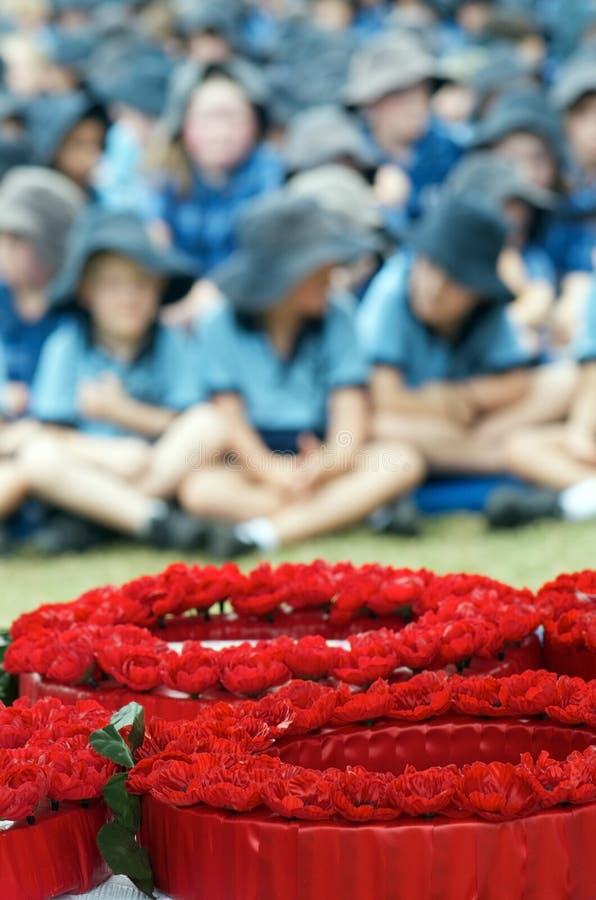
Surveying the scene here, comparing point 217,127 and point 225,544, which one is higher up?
point 217,127

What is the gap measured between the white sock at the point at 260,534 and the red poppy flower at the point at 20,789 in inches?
77.2

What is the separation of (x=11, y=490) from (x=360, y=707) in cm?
212

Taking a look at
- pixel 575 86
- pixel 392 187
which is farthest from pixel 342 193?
pixel 575 86

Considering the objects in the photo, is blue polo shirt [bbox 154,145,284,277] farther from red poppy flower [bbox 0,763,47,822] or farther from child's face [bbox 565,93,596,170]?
red poppy flower [bbox 0,763,47,822]

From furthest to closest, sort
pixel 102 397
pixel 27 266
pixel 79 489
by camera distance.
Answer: pixel 27 266
pixel 102 397
pixel 79 489

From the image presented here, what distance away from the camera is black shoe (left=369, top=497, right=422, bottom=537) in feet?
9.82

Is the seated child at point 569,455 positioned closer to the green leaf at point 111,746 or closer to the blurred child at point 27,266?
the blurred child at point 27,266

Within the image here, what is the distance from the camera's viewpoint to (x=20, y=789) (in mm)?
942

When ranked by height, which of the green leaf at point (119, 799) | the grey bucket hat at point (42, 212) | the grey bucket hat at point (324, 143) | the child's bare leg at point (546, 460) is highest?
the grey bucket hat at point (324, 143)

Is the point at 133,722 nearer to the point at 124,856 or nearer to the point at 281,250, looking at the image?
the point at 124,856

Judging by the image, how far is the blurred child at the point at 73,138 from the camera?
416 cm

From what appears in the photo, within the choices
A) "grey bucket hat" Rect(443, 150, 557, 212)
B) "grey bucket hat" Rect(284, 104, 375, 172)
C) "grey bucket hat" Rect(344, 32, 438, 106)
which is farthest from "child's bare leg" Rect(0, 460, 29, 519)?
"grey bucket hat" Rect(344, 32, 438, 106)

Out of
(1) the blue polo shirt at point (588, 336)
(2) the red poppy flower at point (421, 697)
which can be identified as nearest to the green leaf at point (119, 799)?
(2) the red poppy flower at point (421, 697)

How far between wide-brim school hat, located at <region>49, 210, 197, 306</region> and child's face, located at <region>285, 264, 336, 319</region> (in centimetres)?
25
